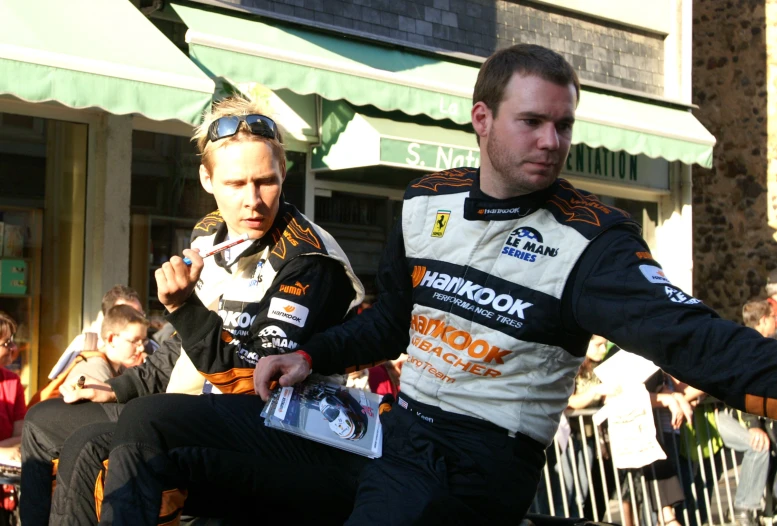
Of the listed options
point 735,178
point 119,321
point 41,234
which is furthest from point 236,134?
point 735,178

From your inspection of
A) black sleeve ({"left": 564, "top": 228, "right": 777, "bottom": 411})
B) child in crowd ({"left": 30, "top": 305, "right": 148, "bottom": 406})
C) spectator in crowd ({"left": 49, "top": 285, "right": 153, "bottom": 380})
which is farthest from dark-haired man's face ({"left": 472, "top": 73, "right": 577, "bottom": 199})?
spectator in crowd ({"left": 49, "top": 285, "right": 153, "bottom": 380})

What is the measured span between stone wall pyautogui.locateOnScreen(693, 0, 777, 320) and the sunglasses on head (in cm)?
1503

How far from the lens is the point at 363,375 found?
25.5 feet

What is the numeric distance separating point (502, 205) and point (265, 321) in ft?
2.77

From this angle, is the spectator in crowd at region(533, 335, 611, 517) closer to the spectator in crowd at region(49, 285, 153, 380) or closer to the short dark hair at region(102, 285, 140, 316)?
the spectator in crowd at region(49, 285, 153, 380)

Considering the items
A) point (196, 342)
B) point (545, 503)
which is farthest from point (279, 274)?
point (545, 503)

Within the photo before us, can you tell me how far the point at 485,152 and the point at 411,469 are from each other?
0.87 metres

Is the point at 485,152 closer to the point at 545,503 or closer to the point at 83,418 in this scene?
the point at 83,418

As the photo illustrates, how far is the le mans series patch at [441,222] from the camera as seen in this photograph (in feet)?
9.25

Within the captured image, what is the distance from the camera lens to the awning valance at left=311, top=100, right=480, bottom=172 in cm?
949

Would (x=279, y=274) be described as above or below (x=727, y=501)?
above

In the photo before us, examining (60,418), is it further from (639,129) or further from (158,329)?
(639,129)

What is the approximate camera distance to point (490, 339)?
2.58 meters

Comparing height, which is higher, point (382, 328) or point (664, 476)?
point (382, 328)
